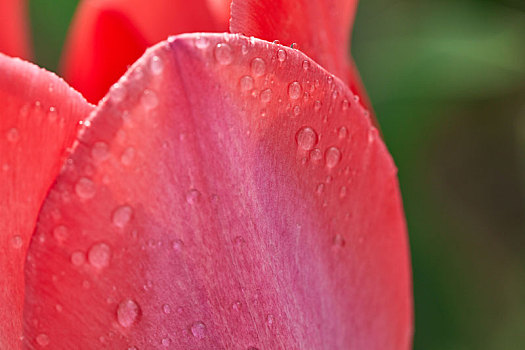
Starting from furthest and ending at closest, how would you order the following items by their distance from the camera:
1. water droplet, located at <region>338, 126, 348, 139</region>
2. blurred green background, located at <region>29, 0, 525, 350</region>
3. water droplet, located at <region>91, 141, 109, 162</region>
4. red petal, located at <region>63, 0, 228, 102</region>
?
1. blurred green background, located at <region>29, 0, 525, 350</region>
2. red petal, located at <region>63, 0, 228, 102</region>
3. water droplet, located at <region>338, 126, 348, 139</region>
4. water droplet, located at <region>91, 141, 109, 162</region>

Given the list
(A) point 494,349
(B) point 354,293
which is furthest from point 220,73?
(A) point 494,349

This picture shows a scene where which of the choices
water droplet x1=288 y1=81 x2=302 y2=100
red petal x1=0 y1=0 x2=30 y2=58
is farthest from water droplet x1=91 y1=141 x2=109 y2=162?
red petal x1=0 y1=0 x2=30 y2=58

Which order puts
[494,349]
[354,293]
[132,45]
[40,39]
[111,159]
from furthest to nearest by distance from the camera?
[40,39] → [494,349] → [132,45] → [354,293] → [111,159]

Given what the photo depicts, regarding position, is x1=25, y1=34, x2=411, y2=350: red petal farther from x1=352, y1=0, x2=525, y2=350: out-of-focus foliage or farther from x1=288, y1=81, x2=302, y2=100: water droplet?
x1=352, y1=0, x2=525, y2=350: out-of-focus foliage

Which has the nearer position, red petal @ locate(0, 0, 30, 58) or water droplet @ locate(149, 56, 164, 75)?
water droplet @ locate(149, 56, 164, 75)

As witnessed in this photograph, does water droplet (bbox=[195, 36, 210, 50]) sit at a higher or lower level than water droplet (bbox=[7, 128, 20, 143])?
higher

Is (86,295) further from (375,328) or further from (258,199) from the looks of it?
(375,328)

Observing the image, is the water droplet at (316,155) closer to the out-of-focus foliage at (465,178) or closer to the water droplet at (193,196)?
the water droplet at (193,196)
